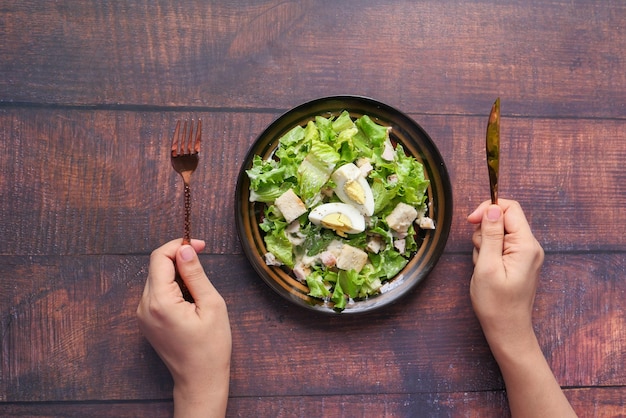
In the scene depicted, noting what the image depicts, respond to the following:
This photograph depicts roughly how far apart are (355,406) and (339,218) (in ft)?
2.04

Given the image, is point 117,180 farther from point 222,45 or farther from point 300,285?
point 300,285

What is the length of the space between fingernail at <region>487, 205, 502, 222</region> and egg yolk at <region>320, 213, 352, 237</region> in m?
0.40

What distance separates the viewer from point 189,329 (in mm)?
1638

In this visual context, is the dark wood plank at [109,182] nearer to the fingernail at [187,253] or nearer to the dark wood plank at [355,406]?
the fingernail at [187,253]

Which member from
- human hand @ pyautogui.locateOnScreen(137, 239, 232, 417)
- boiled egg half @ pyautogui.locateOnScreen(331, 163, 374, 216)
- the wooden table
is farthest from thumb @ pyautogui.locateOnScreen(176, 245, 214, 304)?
boiled egg half @ pyautogui.locateOnScreen(331, 163, 374, 216)

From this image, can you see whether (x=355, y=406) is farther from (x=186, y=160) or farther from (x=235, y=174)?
(x=186, y=160)

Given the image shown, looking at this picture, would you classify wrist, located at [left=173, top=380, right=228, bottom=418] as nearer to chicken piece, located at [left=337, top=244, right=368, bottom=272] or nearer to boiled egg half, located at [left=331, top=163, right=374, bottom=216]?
chicken piece, located at [left=337, top=244, right=368, bottom=272]

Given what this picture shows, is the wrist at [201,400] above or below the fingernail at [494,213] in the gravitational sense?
below

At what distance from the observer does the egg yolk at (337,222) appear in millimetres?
1735

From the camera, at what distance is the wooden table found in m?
1.86

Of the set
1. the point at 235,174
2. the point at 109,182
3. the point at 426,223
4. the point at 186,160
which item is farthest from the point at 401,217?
the point at 109,182

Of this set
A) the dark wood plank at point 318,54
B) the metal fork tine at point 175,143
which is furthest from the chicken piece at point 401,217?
the metal fork tine at point 175,143

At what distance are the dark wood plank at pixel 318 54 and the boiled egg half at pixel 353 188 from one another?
1.06ft

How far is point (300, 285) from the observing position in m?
1.81
